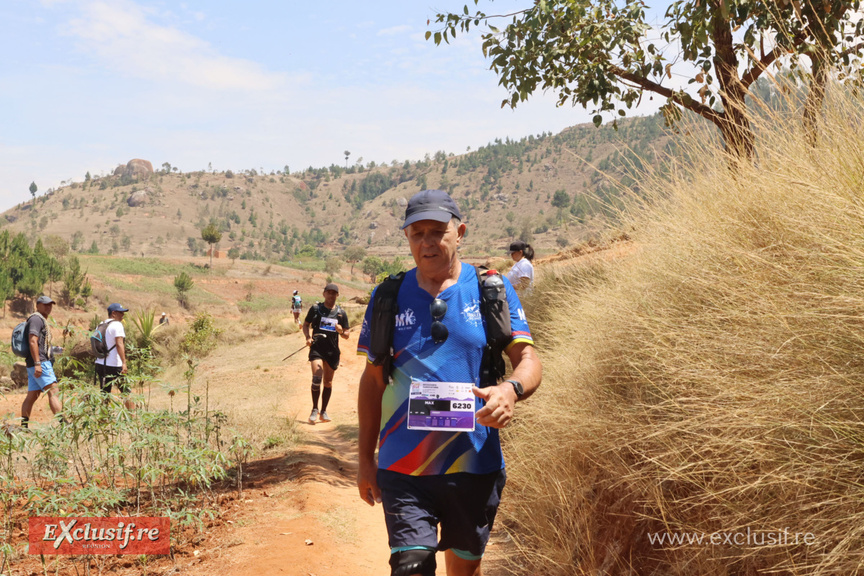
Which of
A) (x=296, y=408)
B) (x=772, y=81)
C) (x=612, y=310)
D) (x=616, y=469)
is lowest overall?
(x=296, y=408)

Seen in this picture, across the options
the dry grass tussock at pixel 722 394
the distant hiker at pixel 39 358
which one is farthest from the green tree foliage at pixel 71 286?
the dry grass tussock at pixel 722 394

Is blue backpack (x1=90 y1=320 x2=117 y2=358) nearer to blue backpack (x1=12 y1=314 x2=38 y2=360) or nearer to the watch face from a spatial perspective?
blue backpack (x1=12 y1=314 x2=38 y2=360)

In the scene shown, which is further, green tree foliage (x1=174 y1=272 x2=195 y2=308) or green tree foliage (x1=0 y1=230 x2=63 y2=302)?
green tree foliage (x1=174 y1=272 x2=195 y2=308)

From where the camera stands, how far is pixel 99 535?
4.76 m

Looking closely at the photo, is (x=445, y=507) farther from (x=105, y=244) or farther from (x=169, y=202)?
(x=169, y=202)

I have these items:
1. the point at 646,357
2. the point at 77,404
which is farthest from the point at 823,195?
the point at 77,404

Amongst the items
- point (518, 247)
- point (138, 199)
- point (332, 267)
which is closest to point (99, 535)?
point (518, 247)

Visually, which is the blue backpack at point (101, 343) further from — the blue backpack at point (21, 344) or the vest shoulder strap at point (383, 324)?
the vest shoulder strap at point (383, 324)

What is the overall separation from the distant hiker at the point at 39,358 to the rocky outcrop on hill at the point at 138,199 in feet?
483

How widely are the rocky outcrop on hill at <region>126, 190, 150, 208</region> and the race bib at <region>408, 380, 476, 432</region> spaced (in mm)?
155318

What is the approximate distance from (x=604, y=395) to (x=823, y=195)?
1729 millimetres

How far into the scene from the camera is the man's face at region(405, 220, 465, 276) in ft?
9.39

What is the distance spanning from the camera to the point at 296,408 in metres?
11.8

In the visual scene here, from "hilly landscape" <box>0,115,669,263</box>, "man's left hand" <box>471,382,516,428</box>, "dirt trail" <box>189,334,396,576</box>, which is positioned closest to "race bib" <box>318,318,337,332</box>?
"dirt trail" <box>189,334,396,576</box>
